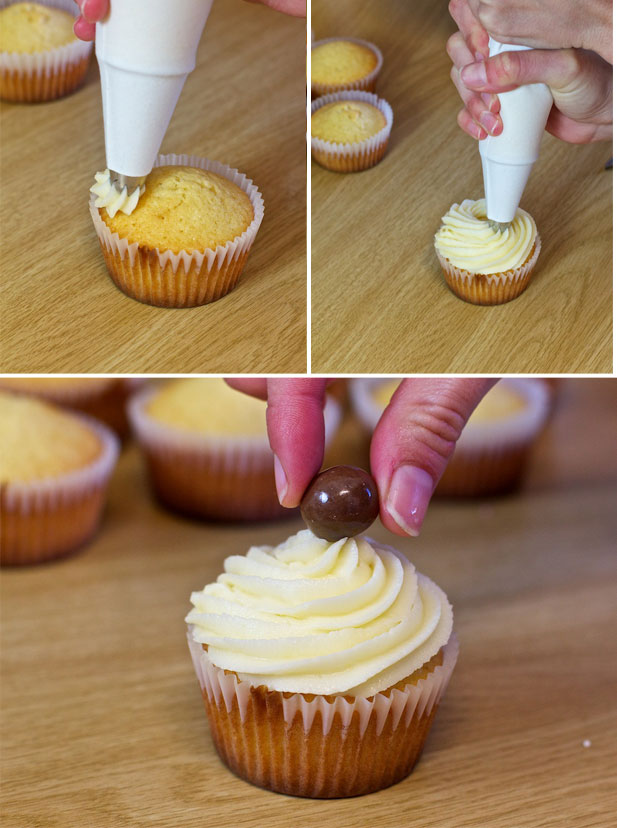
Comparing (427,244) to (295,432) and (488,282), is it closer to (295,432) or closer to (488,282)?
(488,282)

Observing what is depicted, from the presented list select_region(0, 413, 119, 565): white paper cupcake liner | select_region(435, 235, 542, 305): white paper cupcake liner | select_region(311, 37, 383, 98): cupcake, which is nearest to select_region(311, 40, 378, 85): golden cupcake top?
select_region(311, 37, 383, 98): cupcake

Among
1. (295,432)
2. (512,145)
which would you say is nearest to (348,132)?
(512,145)

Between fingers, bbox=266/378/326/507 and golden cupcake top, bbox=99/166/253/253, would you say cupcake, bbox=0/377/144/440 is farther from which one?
fingers, bbox=266/378/326/507

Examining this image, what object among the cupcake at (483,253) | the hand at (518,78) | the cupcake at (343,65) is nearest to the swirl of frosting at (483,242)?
the cupcake at (483,253)

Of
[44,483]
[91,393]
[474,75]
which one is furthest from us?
[91,393]

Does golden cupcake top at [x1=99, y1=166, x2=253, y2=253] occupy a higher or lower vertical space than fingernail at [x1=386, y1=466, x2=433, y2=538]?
higher

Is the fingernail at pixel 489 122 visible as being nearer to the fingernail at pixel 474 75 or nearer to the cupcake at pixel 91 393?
the fingernail at pixel 474 75
